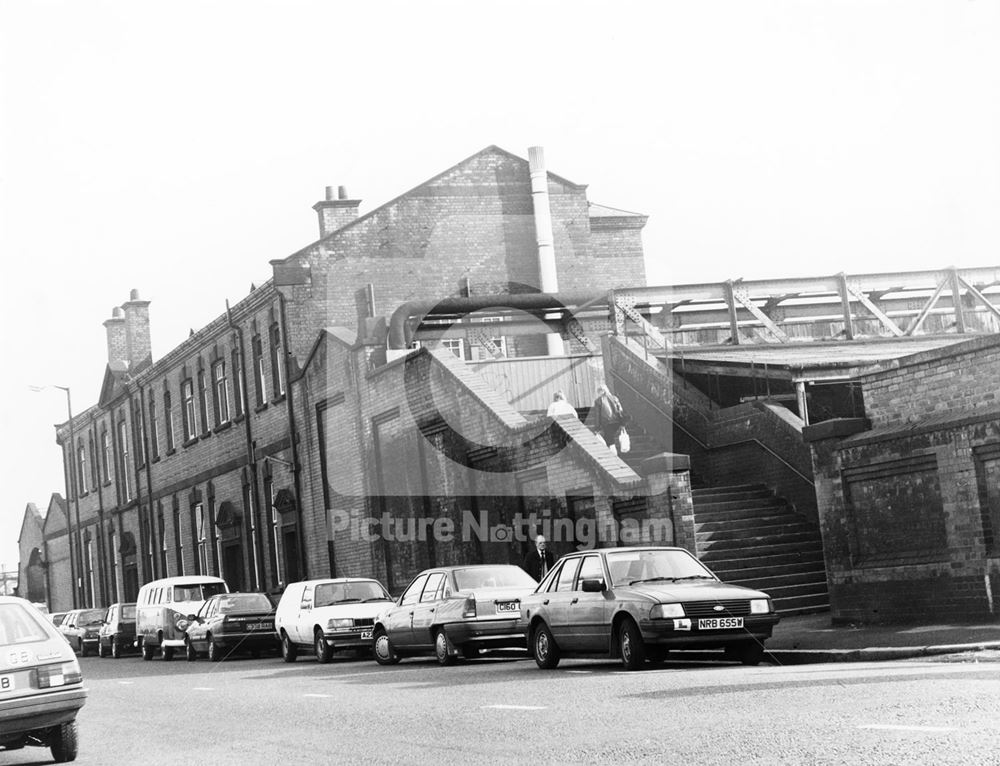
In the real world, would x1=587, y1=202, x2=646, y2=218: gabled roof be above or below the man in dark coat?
above

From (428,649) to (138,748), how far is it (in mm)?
8727

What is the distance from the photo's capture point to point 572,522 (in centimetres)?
2400

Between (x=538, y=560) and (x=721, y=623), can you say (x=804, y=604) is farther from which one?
(x=721, y=623)

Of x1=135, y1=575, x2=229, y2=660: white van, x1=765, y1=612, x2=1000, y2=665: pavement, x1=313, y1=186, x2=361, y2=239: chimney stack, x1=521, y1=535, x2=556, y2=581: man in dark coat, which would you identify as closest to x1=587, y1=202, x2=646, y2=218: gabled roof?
x1=313, y1=186, x2=361, y2=239: chimney stack

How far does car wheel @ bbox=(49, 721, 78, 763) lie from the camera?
11797 mm

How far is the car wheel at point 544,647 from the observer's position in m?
17.6

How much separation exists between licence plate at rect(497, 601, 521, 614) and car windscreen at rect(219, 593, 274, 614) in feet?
33.8

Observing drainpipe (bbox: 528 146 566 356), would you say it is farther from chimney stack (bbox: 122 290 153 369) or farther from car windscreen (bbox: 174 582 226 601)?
chimney stack (bbox: 122 290 153 369)

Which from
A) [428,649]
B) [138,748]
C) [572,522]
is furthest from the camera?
[572,522]

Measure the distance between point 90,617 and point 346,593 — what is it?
788 inches

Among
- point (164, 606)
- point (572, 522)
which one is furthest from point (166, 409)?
point (572, 522)

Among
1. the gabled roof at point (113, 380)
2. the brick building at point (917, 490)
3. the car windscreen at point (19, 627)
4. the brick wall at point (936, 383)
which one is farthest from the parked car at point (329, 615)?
the gabled roof at point (113, 380)

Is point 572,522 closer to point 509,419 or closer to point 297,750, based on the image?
point 509,419

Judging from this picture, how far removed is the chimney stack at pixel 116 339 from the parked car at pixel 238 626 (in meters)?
30.5
